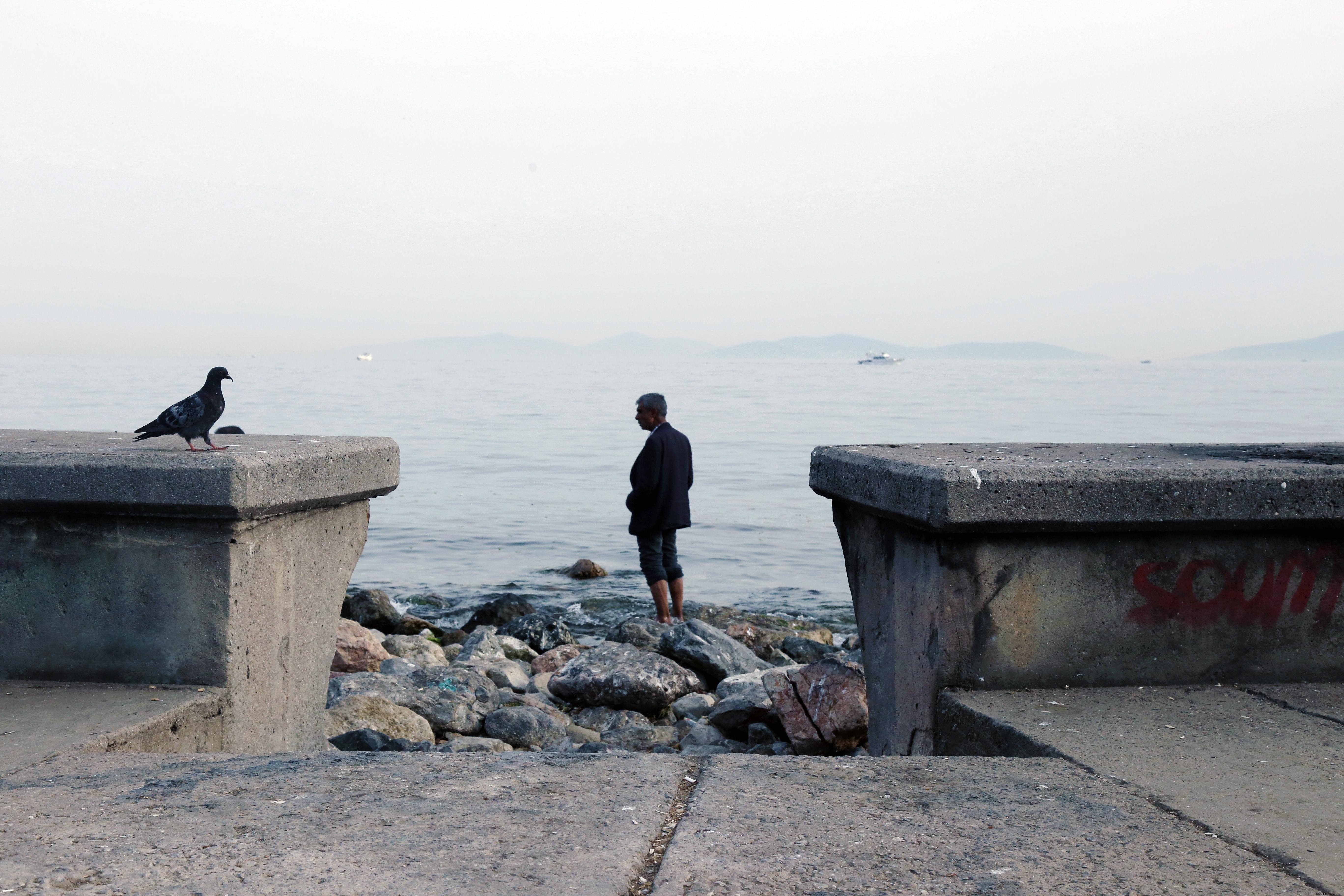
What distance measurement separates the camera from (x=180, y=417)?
3.64 metres

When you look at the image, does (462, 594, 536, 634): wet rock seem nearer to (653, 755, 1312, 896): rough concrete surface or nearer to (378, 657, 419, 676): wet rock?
(378, 657, 419, 676): wet rock

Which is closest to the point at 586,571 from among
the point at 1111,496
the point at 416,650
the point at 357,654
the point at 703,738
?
the point at 416,650

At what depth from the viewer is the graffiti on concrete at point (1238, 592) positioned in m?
3.26

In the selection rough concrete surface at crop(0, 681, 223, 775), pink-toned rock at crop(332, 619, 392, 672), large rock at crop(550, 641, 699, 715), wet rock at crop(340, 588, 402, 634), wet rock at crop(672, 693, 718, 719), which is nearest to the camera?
rough concrete surface at crop(0, 681, 223, 775)

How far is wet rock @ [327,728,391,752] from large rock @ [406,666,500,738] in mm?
842

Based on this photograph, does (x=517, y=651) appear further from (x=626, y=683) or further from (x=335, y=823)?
(x=335, y=823)

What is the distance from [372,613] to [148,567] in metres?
7.67

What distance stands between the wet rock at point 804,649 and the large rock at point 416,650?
2919mm

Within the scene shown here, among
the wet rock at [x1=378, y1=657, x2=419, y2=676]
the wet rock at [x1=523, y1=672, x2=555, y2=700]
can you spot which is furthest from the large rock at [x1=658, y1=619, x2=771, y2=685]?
the wet rock at [x1=378, y1=657, x2=419, y2=676]

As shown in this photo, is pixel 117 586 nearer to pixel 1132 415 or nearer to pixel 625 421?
pixel 625 421

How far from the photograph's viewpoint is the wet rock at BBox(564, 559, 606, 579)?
571 inches

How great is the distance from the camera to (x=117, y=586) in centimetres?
333

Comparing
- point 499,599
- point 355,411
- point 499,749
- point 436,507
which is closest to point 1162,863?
point 499,749

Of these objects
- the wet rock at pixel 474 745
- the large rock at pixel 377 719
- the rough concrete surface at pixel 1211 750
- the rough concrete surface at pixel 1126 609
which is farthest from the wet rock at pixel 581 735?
the rough concrete surface at pixel 1211 750
